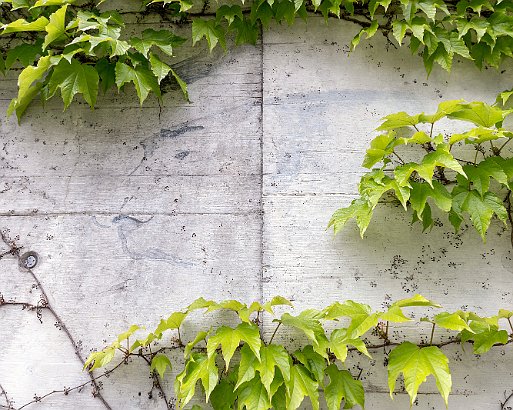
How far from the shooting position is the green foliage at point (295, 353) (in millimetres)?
1845

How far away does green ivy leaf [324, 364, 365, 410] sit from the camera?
1961 millimetres

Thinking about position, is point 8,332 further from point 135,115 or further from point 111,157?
point 135,115

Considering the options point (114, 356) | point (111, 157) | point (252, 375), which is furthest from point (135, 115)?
point (252, 375)

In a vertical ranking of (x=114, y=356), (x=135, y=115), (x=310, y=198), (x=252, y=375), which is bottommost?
(x=114, y=356)

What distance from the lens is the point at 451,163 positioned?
190 cm

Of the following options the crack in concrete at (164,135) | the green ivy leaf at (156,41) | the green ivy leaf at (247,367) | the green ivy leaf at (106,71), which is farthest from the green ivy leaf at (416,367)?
the green ivy leaf at (106,71)

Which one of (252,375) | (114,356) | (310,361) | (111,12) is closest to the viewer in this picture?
A: (252,375)

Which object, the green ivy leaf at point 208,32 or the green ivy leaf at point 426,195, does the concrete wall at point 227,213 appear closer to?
the green ivy leaf at point 208,32

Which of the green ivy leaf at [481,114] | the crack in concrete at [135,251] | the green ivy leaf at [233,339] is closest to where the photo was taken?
the green ivy leaf at [233,339]

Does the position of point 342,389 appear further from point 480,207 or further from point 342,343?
point 480,207

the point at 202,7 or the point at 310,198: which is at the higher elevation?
the point at 202,7

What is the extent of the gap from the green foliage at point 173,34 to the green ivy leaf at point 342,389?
57 cm

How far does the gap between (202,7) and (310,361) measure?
154cm

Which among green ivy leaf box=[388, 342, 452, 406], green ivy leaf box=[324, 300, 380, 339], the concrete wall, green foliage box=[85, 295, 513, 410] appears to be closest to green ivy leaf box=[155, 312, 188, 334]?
green foliage box=[85, 295, 513, 410]
